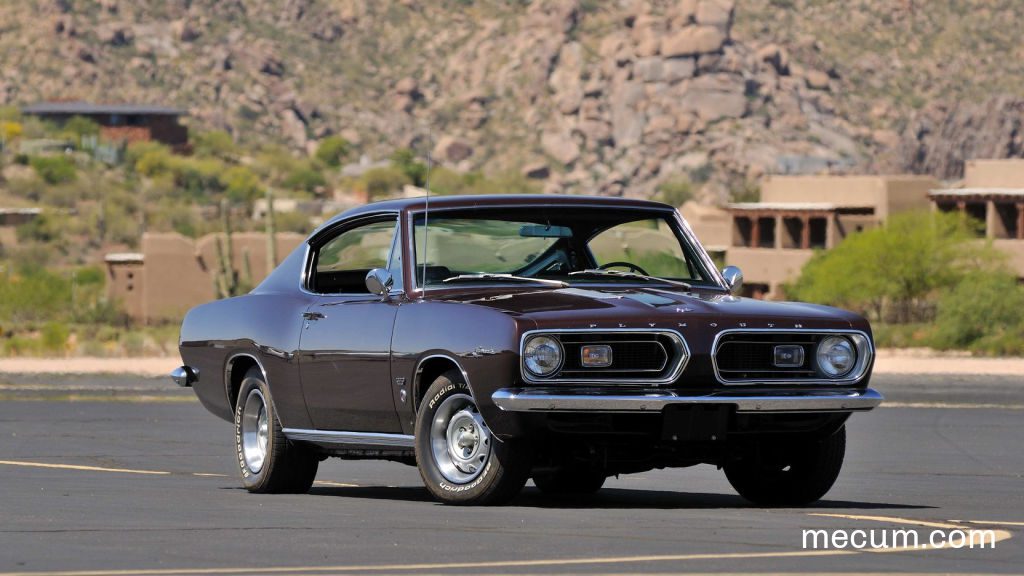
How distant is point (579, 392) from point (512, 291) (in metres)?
1.19

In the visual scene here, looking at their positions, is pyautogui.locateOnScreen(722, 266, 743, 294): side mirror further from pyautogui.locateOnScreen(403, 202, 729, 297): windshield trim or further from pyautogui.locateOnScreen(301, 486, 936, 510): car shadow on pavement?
pyautogui.locateOnScreen(301, 486, 936, 510): car shadow on pavement

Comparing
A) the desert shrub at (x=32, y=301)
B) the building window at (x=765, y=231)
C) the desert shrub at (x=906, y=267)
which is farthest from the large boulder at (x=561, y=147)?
the desert shrub at (x=906, y=267)

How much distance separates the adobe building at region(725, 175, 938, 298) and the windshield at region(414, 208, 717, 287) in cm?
7260

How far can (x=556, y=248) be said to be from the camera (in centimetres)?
1247

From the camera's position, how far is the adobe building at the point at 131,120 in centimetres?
16462

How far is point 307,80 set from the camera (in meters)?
186

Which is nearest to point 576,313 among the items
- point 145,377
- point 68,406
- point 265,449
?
point 265,449

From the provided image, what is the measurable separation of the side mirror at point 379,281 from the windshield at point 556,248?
0.20 m

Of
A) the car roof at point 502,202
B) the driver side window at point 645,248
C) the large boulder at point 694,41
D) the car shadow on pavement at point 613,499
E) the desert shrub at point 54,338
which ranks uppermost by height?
the large boulder at point 694,41

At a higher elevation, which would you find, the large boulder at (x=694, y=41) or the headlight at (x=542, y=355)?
the large boulder at (x=694, y=41)

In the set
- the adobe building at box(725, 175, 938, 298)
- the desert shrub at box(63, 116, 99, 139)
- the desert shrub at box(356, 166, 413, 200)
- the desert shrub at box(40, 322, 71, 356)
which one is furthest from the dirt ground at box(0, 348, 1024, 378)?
the desert shrub at box(63, 116, 99, 139)

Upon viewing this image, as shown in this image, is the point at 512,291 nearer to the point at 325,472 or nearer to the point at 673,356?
the point at 673,356

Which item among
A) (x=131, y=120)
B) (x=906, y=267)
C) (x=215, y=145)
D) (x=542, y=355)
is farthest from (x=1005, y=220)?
(x=131, y=120)

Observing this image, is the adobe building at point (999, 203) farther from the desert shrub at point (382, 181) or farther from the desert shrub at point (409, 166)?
the desert shrub at point (409, 166)
